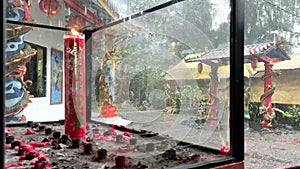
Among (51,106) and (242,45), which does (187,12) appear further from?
(51,106)

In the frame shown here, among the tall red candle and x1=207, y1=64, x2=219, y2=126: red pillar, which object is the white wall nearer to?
the tall red candle

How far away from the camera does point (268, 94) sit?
106cm

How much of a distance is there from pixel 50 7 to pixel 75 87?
362 mm

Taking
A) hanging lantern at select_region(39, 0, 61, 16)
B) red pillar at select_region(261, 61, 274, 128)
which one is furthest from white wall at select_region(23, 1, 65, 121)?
red pillar at select_region(261, 61, 274, 128)

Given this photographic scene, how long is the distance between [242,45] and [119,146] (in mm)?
409

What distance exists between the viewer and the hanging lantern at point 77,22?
3.13ft

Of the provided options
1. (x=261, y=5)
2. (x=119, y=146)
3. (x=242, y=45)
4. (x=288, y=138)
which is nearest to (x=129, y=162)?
(x=119, y=146)

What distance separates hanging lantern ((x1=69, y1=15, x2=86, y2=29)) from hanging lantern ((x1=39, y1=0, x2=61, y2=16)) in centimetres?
6

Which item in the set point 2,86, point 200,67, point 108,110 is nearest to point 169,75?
point 200,67

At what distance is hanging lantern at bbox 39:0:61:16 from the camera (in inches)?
36.8

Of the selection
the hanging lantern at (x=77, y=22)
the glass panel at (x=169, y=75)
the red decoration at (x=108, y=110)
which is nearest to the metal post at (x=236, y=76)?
the glass panel at (x=169, y=75)

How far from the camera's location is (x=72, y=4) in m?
0.97

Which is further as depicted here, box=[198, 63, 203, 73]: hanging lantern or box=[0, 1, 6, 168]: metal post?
box=[198, 63, 203, 73]: hanging lantern

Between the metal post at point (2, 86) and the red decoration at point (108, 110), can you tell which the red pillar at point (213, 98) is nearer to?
the red decoration at point (108, 110)
